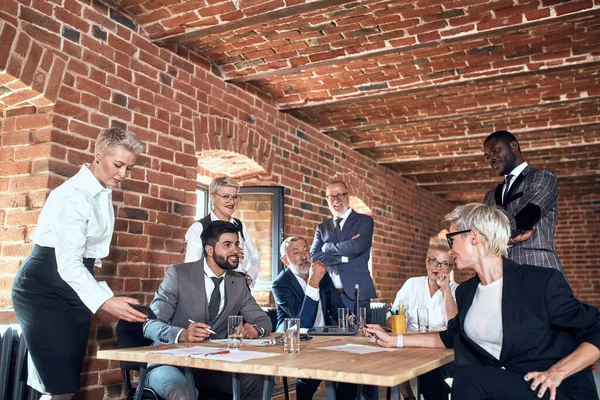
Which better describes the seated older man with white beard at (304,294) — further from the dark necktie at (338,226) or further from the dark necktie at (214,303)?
the dark necktie at (338,226)

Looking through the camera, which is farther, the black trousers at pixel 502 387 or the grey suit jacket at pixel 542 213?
the grey suit jacket at pixel 542 213

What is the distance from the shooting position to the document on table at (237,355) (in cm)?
193

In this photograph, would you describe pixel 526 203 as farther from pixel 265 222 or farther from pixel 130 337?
pixel 265 222

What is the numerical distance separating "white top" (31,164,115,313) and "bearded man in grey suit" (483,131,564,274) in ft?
7.02

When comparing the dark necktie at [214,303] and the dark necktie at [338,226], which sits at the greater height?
the dark necktie at [338,226]

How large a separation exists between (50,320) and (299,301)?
1842 millimetres

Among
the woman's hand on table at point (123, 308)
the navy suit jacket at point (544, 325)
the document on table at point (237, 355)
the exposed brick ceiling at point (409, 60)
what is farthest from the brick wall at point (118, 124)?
the navy suit jacket at point (544, 325)

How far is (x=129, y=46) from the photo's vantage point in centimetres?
373

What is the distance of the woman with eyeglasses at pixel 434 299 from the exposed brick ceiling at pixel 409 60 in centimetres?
150

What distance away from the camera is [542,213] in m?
3.15

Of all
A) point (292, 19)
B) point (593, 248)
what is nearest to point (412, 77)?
point (292, 19)

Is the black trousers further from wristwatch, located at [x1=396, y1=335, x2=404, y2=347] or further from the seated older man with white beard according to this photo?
the seated older man with white beard

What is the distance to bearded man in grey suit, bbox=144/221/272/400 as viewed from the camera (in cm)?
246

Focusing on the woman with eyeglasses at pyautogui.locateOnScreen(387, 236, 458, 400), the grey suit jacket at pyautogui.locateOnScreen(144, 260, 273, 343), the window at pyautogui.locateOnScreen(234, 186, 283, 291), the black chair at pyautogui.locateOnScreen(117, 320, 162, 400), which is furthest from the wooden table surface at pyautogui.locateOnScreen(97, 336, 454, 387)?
the window at pyautogui.locateOnScreen(234, 186, 283, 291)
